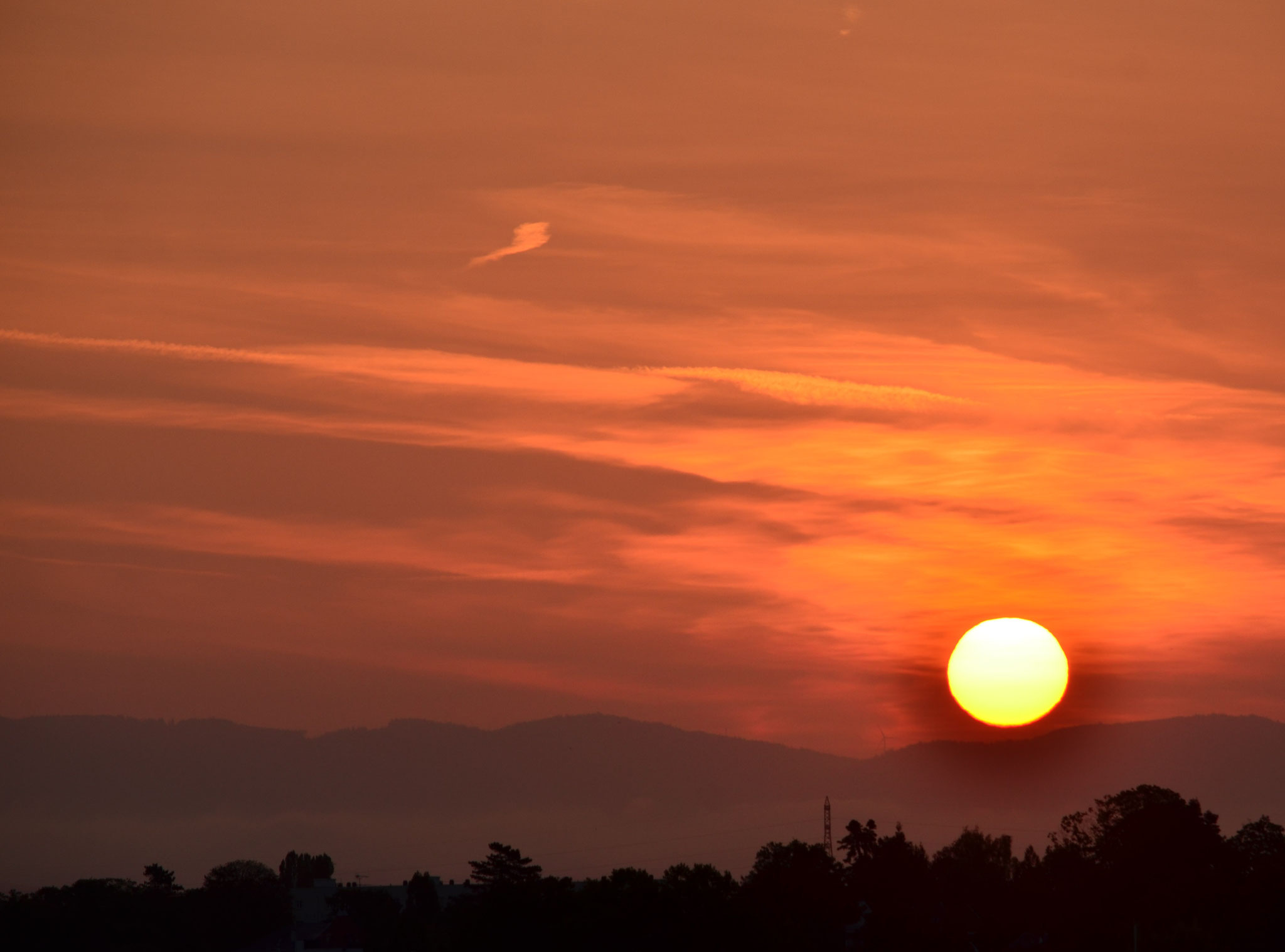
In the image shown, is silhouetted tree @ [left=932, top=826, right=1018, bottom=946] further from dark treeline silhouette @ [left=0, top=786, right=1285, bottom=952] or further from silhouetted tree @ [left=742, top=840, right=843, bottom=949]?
silhouetted tree @ [left=742, top=840, right=843, bottom=949]

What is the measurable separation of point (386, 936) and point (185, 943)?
22.2 metres

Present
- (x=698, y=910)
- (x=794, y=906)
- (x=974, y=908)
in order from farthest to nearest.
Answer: (x=974, y=908)
(x=794, y=906)
(x=698, y=910)

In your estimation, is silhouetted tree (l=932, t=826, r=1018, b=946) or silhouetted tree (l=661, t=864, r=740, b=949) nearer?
silhouetted tree (l=661, t=864, r=740, b=949)

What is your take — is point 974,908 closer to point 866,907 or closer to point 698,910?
point 866,907

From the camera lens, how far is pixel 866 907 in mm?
187000

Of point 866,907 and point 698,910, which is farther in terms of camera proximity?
point 866,907

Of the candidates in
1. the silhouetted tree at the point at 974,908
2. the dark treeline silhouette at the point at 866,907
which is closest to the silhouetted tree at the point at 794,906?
the dark treeline silhouette at the point at 866,907

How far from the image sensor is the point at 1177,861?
172750mm

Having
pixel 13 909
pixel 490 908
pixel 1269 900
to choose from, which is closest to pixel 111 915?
pixel 13 909

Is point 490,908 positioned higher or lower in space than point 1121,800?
lower

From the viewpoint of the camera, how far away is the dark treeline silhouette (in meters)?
124

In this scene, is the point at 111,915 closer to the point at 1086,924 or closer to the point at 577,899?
the point at 577,899

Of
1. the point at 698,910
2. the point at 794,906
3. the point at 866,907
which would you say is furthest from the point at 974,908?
the point at 698,910

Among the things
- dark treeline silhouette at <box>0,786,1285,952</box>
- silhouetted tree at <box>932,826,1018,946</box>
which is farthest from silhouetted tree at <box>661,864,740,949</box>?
silhouetted tree at <box>932,826,1018,946</box>
